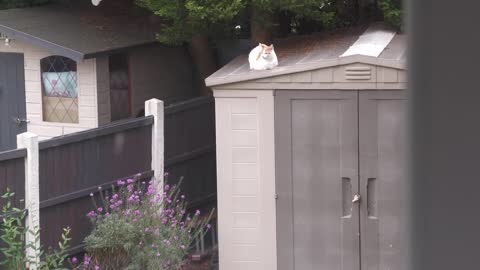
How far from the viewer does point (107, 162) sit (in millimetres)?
7844

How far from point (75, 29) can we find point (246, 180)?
3.29m

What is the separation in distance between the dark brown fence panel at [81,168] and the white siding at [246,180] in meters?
0.88

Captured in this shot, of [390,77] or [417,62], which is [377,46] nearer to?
[390,77]

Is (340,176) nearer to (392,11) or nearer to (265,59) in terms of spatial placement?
(265,59)

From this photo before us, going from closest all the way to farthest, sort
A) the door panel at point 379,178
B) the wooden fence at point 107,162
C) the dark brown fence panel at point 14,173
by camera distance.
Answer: the dark brown fence panel at point 14,173 < the wooden fence at point 107,162 < the door panel at point 379,178

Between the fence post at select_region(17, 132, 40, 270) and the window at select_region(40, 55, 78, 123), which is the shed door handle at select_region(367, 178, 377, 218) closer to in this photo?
the fence post at select_region(17, 132, 40, 270)

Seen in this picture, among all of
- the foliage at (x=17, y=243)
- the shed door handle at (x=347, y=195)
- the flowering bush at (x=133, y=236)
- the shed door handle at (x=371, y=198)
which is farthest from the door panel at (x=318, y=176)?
the foliage at (x=17, y=243)

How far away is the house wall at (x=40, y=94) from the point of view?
9.64 meters

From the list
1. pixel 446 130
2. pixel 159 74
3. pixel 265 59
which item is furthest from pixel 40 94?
pixel 446 130

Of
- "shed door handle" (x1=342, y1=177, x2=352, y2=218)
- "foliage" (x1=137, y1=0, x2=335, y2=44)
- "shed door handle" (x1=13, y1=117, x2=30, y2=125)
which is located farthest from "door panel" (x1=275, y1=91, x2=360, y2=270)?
"shed door handle" (x1=13, y1=117, x2=30, y2=125)

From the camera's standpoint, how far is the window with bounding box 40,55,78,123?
977 centimetres

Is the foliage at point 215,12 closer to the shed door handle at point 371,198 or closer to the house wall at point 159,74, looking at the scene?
the house wall at point 159,74

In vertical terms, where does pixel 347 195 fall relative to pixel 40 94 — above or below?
below

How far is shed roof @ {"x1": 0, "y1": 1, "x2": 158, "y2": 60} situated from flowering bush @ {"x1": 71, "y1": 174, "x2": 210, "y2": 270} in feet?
7.51
